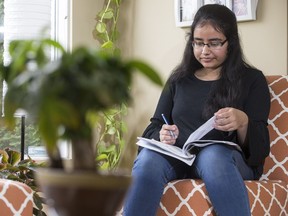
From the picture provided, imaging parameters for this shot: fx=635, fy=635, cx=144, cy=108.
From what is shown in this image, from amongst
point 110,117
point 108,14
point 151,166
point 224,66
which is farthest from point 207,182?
point 108,14

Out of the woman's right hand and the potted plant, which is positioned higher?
the potted plant

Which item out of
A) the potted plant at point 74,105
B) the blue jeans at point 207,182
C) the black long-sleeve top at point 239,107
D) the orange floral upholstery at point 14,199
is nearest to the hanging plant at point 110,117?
the black long-sleeve top at point 239,107

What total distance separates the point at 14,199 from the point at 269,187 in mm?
1036

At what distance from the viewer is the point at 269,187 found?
244cm

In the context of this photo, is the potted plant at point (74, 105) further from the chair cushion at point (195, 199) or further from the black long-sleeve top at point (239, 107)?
the black long-sleeve top at point (239, 107)

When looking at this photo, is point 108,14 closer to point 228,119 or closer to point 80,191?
point 228,119

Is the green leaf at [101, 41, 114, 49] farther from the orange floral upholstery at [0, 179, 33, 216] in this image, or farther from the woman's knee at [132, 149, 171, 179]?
the orange floral upholstery at [0, 179, 33, 216]

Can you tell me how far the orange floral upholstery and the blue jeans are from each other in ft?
1.24

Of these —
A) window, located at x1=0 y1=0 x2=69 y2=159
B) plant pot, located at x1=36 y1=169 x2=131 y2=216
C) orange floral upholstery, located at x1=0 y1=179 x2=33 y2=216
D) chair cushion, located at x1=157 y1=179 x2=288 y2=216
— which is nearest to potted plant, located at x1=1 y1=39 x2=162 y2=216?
plant pot, located at x1=36 y1=169 x2=131 y2=216

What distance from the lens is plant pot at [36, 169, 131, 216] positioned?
527mm

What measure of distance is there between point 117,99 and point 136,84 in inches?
113

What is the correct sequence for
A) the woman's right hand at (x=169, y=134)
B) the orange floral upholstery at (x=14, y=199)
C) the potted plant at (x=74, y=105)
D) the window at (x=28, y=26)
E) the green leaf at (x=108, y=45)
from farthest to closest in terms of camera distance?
the green leaf at (x=108, y=45), the window at (x=28, y=26), the woman's right hand at (x=169, y=134), the orange floral upholstery at (x=14, y=199), the potted plant at (x=74, y=105)

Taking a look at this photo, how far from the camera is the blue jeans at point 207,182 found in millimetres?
2150

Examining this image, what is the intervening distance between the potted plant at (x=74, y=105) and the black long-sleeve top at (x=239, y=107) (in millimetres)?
1896
